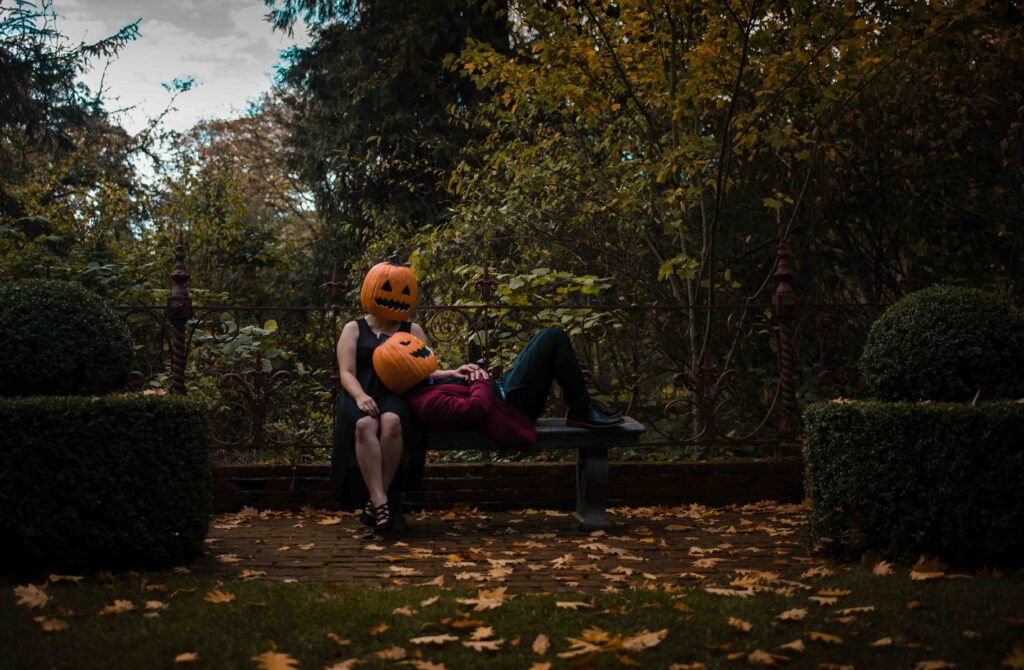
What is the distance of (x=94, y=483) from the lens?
5082 mm

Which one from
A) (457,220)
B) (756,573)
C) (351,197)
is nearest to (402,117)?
(351,197)

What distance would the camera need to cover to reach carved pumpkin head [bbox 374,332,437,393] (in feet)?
20.6

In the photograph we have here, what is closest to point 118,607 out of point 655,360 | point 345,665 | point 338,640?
point 338,640

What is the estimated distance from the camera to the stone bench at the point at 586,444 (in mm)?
6480

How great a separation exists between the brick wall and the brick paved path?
153 millimetres

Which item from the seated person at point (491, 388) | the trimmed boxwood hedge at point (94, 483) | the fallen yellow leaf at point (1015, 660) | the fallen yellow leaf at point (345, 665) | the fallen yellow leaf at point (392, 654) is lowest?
the fallen yellow leaf at point (345, 665)

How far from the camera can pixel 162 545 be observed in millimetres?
5273

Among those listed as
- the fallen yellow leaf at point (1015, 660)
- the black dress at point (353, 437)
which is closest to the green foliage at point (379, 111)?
the black dress at point (353, 437)

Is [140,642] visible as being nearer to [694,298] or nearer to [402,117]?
[694,298]

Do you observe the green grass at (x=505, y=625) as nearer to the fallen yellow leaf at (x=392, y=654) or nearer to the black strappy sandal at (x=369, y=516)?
the fallen yellow leaf at (x=392, y=654)

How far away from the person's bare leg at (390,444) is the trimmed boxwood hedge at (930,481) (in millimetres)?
2570

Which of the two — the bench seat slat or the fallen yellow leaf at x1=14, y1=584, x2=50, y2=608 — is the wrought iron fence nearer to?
the bench seat slat

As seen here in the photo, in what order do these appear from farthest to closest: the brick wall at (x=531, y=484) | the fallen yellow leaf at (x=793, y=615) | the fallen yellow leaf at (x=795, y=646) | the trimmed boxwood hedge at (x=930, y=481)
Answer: the brick wall at (x=531, y=484), the trimmed boxwood hedge at (x=930, y=481), the fallen yellow leaf at (x=793, y=615), the fallen yellow leaf at (x=795, y=646)

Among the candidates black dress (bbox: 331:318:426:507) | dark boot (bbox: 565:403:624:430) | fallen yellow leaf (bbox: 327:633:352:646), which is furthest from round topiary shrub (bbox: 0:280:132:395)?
dark boot (bbox: 565:403:624:430)
